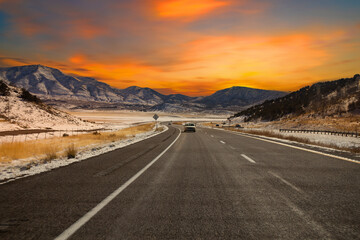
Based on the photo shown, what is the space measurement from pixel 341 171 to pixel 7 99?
182ft

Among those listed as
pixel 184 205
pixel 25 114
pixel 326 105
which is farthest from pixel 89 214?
pixel 326 105

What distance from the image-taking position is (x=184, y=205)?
175 inches

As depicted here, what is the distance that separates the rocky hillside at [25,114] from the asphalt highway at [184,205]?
3690 cm

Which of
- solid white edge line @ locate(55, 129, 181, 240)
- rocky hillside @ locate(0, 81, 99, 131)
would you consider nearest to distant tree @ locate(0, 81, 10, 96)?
rocky hillside @ locate(0, 81, 99, 131)

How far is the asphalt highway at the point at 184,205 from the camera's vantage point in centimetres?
340

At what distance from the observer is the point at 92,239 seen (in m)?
3.18

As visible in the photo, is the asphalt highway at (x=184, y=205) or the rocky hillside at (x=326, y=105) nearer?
the asphalt highway at (x=184, y=205)

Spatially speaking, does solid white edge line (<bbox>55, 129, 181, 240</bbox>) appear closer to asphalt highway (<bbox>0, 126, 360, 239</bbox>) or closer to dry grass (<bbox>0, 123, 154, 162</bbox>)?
asphalt highway (<bbox>0, 126, 360, 239</bbox>)

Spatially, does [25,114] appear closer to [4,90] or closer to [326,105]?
[4,90]

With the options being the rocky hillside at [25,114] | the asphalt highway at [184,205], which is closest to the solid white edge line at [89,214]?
the asphalt highway at [184,205]

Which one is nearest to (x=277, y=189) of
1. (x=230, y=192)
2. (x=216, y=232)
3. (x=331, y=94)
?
(x=230, y=192)

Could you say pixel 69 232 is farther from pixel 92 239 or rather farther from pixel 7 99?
pixel 7 99

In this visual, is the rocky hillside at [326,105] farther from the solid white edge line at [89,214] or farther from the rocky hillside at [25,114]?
the solid white edge line at [89,214]

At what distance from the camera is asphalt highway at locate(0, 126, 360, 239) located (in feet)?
11.1
